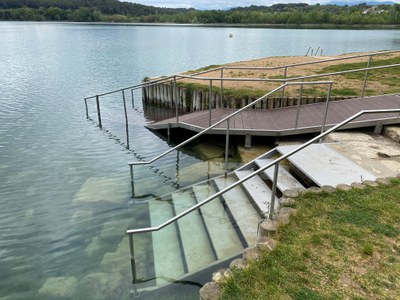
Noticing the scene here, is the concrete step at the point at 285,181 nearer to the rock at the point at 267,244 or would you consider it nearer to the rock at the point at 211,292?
the rock at the point at 267,244

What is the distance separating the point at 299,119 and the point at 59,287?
254 inches

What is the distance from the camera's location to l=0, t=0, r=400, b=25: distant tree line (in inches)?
3831

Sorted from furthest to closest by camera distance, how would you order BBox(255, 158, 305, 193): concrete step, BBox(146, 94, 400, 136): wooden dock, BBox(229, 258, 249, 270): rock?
BBox(146, 94, 400, 136): wooden dock < BBox(255, 158, 305, 193): concrete step < BBox(229, 258, 249, 270): rock

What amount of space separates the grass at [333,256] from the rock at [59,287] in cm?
247

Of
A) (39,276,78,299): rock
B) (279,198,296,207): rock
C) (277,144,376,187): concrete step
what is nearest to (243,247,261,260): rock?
(279,198,296,207): rock

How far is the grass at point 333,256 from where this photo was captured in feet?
9.25

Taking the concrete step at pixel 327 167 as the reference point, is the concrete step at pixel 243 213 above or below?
below

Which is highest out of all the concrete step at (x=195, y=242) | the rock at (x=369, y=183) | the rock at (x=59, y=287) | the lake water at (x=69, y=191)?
the rock at (x=369, y=183)

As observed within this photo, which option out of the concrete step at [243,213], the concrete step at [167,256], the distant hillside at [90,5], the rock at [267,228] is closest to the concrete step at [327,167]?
the concrete step at [243,213]

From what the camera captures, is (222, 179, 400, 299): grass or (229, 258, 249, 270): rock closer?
(222, 179, 400, 299): grass

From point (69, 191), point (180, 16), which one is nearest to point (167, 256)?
point (69, 191)

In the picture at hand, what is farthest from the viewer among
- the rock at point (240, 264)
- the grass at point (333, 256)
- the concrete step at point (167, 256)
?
the concrete step at point (167, 256)

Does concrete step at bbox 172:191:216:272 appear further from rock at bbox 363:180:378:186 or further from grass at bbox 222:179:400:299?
rock at bbox 363:180:378:186

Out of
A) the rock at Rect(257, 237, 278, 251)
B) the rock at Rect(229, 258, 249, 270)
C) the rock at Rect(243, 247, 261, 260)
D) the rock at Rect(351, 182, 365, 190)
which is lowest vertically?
the rock at Rect(229, 258, 249, 270)
